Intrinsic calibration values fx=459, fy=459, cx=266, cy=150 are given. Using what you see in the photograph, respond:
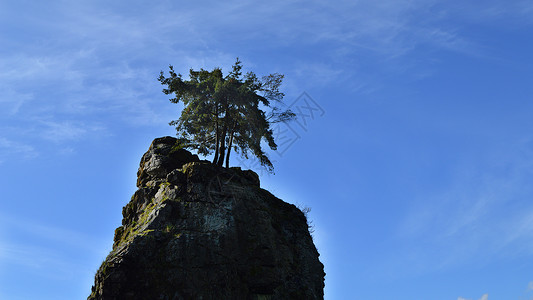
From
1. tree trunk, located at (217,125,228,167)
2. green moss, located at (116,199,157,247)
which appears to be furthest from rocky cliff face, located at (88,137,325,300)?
tree trunk, located at (217,125,228,167)

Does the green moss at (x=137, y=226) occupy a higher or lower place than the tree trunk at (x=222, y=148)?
lower

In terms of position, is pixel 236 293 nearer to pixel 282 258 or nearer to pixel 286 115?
pixel 282 258

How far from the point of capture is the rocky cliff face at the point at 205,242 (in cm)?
2570

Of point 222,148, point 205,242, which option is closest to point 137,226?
point 205,242

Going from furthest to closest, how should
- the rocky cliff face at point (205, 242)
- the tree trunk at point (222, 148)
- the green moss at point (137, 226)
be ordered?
the tree trunk at point (222, 148) → the green moss at point (137, 226) → the rocky cliff face at point (205, 242)

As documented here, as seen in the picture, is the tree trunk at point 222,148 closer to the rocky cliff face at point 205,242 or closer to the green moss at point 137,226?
the rocky cliff face at point 205,242

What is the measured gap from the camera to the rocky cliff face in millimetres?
25703

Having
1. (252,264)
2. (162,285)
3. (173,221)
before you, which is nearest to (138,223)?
(173,221)

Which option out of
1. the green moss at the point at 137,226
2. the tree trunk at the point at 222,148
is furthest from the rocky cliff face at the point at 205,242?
the tree trunk at the point at 222,148

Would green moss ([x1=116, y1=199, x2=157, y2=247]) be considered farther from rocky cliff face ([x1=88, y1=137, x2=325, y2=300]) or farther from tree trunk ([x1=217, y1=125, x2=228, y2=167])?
tree trunk ([x1=217, y1=125, x2=228, y2=167])

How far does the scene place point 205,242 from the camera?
27.6m

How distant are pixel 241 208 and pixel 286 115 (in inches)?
413

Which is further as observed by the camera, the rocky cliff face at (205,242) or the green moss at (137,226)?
the green moss at (137,226)

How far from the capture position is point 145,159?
3544 centimetres
